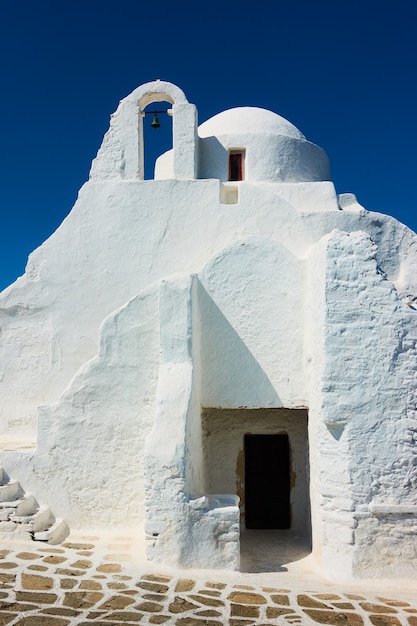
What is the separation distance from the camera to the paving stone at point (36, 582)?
5941 mm

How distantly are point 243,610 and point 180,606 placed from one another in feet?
2.16

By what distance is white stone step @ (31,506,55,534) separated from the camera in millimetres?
7445

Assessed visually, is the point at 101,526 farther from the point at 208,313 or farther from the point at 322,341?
the point at 322,341

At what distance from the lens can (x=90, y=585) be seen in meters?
6.09

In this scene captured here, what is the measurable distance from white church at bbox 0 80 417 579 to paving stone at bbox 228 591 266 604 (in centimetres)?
68

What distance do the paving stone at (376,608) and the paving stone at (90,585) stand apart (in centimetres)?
Answer: 292

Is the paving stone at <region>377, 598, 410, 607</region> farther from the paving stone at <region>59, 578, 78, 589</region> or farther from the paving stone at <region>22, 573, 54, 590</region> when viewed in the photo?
the paving stone at <region>22, 573, 54, 590</region>

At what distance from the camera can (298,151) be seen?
11.0m

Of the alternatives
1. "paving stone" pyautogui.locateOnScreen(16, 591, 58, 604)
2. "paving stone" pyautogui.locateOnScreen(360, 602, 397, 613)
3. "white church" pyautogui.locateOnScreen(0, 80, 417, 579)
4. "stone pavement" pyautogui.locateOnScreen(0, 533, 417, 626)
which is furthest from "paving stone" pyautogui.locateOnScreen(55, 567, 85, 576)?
"paving stone" pyautogui.locateOnScreen(360, 602, 397, 613)

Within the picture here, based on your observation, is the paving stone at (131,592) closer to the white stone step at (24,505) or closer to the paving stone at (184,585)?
the paving stone at (184,585)

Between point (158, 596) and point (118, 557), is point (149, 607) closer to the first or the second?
point (158, 596)

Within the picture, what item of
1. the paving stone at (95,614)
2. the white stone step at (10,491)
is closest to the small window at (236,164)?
the white stone step at (10,491)

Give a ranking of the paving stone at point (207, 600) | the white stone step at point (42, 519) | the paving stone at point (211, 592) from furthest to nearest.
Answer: the white stone step at point (42, 519), the paving stone at point (211, 592), the paving stone at point (207, 600)

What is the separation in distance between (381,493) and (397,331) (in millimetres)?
2072
